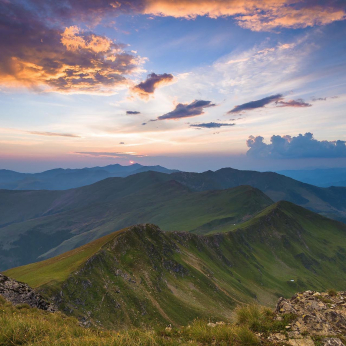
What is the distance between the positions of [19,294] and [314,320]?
2886 cm

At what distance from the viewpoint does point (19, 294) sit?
24.8m

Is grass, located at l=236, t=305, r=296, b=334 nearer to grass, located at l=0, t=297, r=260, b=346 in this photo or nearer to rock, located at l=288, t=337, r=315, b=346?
rock, located at l=288, t=337, r=315, b=346

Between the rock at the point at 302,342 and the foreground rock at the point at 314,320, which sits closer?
the rock at the point at 302,342

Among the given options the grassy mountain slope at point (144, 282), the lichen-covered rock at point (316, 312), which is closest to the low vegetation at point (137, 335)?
the lichen-covered rock at point (316, 312)

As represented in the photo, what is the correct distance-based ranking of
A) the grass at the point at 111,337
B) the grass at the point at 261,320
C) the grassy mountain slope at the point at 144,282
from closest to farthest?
the grass at the point at 111,337
the grass at the point at 261,320
the grassy mountain slope at the point at 144,282

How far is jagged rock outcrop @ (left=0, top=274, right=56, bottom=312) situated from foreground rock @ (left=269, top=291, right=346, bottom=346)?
2551 cm

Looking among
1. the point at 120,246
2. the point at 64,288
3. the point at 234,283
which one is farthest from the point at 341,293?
the point at 234,283

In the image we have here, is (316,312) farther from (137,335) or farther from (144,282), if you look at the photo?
(144,282)

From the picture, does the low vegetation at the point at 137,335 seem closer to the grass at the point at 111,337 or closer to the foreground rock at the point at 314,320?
the grass at the point at 111,337

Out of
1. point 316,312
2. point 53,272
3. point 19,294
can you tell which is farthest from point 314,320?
point 53,272

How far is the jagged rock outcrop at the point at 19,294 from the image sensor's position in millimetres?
23875

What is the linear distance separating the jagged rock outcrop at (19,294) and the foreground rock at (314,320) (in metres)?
25.5

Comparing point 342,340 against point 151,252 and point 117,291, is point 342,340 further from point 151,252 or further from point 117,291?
point 151,252

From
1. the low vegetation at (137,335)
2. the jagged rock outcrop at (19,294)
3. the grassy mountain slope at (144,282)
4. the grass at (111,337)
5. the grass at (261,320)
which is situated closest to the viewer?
the grass at (111,337)
